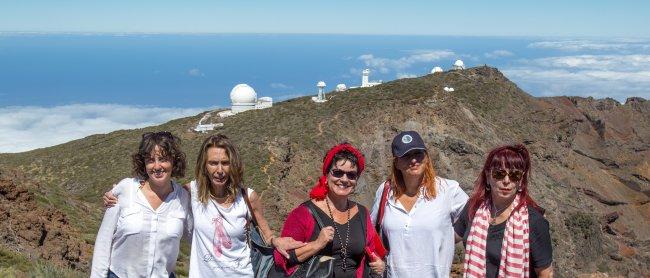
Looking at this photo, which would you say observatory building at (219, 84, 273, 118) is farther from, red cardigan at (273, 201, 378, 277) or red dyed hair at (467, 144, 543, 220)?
red dyed hair at (467, 144, 543, 220)

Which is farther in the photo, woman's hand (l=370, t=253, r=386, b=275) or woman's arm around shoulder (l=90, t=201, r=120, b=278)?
woman's hand (l=370, t=253, r=386, b=275)

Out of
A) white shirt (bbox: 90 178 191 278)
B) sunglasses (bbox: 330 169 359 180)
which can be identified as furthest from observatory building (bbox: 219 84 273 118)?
sunglasses (bbox: 330 169 359 180)

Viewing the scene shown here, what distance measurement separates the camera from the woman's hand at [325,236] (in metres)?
5.07

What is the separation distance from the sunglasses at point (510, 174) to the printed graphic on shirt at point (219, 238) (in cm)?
247

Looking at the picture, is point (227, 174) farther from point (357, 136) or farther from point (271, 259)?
point (357, 136)

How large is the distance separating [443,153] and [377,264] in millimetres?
22158

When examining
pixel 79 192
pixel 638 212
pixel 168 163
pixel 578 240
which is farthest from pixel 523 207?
pixel 638 212

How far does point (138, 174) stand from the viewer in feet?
18.1

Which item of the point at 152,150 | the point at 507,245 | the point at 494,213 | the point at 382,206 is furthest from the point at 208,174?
the point at 507,245

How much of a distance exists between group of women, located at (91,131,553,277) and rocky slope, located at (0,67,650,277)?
48.0ft

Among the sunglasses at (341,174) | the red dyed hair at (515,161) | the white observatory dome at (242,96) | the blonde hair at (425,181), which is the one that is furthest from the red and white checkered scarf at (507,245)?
the white observatory dome at (242,96)

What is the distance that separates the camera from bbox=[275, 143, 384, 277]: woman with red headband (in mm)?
5215

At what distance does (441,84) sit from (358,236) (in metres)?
29.7

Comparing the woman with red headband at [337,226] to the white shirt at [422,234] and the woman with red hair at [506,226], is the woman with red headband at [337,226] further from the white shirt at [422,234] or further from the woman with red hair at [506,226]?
the woman with red hair at [506,226]
